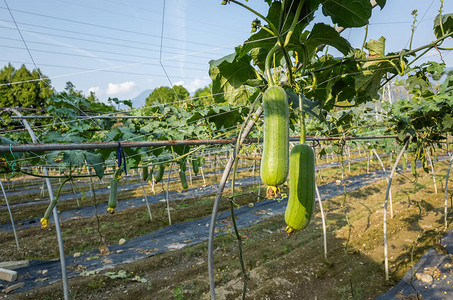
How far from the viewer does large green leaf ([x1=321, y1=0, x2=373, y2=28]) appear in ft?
3.01

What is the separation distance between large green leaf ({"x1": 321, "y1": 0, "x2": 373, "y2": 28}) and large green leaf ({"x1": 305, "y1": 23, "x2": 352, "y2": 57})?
0.05 m

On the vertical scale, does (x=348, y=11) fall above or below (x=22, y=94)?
below

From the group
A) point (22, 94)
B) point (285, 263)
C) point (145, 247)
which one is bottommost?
point (145, 247)

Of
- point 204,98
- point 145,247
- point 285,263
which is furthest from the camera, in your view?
point 145,247

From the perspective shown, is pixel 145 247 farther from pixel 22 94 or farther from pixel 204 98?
pixel 22 94

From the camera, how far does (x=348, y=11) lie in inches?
37.7

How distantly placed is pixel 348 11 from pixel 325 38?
0.12 metres

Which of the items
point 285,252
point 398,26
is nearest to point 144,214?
point 285,252

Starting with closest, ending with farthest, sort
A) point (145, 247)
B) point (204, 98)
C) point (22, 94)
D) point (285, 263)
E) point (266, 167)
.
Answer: point (266, 167) → point (204, 98) → point (285, 263) → point (145, 247) → point (22, 94)

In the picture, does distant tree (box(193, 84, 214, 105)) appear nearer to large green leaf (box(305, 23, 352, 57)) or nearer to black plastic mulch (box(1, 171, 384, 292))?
large green leaf (box(305, 23, 352, 57))

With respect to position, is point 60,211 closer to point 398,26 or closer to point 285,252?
point 285,252

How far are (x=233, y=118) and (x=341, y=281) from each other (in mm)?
3866

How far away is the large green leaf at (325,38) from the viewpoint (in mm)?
978

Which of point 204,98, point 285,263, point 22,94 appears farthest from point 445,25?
point 22,94
